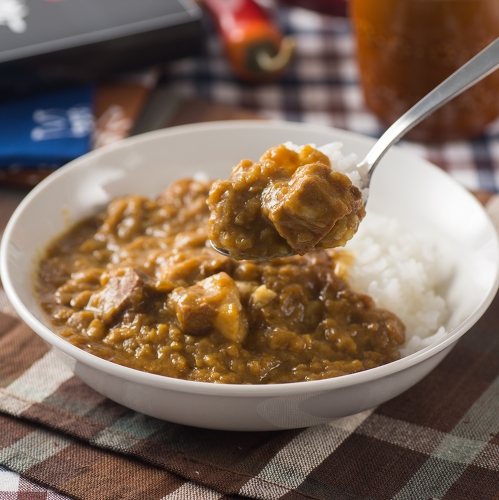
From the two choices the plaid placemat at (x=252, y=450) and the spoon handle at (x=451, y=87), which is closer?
the plaid placemat at (x=252, y=450)

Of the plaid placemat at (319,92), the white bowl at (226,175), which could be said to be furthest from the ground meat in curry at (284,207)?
the plaid placemat at (319,92)

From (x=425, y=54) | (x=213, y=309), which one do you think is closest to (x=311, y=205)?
(x=213, y=309)

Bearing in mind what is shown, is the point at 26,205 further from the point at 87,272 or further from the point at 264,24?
the point at 264,24

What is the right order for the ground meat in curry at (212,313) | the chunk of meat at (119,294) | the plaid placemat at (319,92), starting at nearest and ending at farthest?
the ground meat in curry at (212,313) → the chunk of meat at (119,294) → the plaid placemat at (319,92)

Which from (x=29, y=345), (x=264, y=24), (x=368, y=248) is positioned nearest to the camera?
(x=29, y=345)

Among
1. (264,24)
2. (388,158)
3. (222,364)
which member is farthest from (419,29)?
(222,364)

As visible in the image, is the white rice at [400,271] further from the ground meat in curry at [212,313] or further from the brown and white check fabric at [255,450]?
the brown and white check fabric at [255,450]
